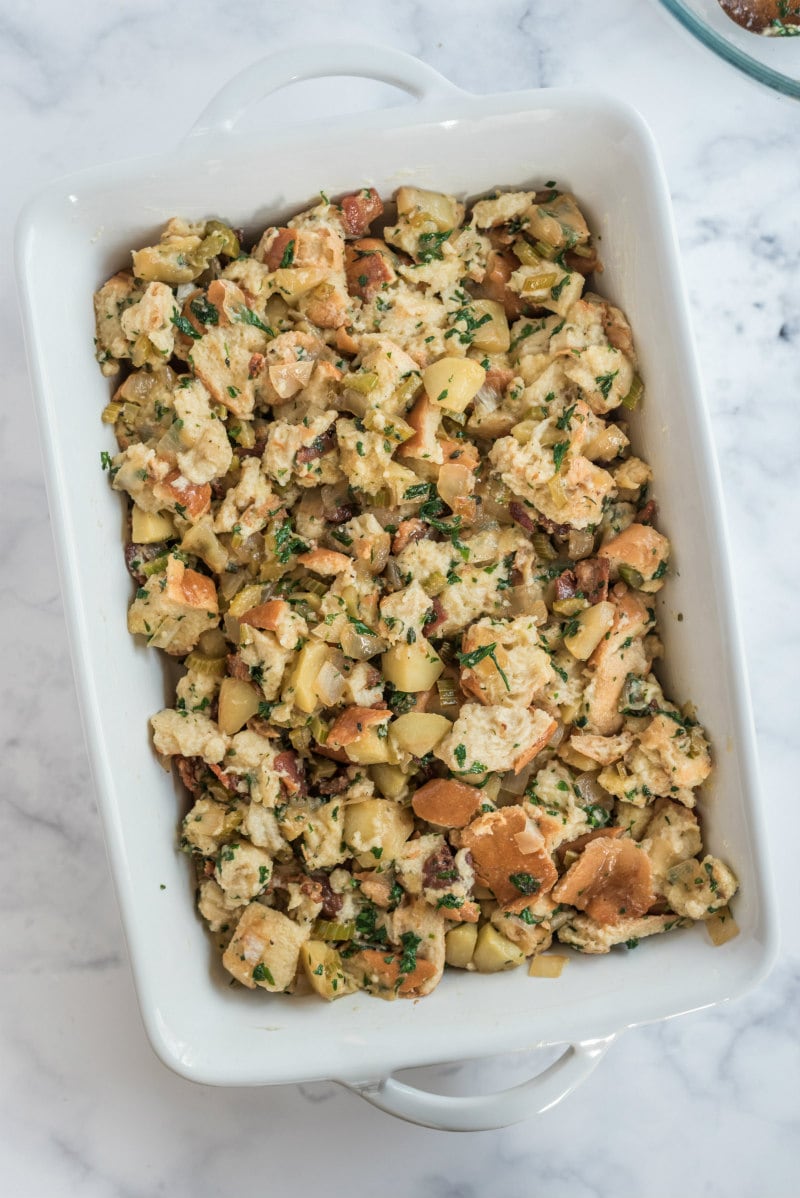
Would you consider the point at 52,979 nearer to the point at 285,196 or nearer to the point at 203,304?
the point at 203,304

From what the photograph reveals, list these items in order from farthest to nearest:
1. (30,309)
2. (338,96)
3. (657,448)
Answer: (338,96) < (657,448) < (30,309)

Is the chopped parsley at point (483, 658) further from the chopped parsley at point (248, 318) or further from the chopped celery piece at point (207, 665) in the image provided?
the chopped parsley at point (248, 318)

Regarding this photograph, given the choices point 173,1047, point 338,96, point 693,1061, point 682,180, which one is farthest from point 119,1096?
point 682,180

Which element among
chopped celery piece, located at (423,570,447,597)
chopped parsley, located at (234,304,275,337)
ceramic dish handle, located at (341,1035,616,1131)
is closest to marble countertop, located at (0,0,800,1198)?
ceramic dish handle, located at (341,1035,616,1131)

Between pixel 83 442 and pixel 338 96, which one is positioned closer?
pixel 83 442

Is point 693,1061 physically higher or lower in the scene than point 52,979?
lower

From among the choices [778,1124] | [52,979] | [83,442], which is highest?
[83,442]

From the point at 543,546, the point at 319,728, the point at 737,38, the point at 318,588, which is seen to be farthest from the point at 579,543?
the point at 737,38

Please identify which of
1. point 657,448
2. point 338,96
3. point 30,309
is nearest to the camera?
point 30,309
